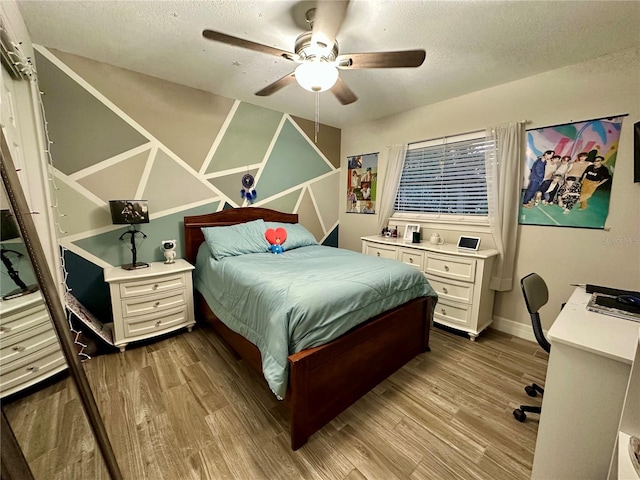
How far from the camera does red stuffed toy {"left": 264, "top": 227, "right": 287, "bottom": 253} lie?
2.86 meters

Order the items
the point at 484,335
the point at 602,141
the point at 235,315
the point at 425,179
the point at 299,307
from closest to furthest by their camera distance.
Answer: the point at 299,307, the point at 235,315, the point at 602,141, the point at 484,335, the point at 425,179

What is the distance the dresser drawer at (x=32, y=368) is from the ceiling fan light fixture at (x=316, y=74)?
6.54ft

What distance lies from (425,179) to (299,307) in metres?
2.59

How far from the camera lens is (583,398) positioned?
1.08 metres

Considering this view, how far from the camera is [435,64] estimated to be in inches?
87.7

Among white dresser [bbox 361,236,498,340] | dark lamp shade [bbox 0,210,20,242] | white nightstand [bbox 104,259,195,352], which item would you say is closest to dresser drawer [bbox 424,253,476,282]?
white dresser [bbox 361,236,498,340]

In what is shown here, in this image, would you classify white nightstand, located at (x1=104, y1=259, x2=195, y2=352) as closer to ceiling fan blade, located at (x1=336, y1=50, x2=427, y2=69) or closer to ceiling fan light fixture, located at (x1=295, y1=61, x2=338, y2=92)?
ceiling fan light fixture, located at (x1=295, y1=61, x2=338, y2=92)

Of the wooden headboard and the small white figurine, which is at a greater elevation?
the wooden headboard

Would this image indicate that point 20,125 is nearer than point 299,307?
No

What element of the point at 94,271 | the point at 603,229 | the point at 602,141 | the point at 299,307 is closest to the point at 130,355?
the point at 94,271

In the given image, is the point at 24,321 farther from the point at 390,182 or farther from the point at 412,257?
the point at 390,182

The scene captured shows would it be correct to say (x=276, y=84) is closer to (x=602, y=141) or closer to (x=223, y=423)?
(x=223, y=423)

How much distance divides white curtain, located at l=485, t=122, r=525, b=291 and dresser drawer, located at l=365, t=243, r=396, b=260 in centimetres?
103

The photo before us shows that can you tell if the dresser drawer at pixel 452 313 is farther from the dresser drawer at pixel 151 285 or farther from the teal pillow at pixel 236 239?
the dresser drawer at pixel 151 285
